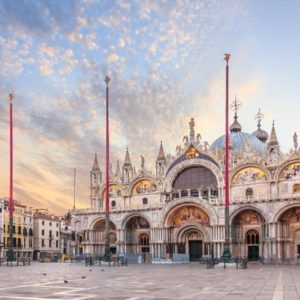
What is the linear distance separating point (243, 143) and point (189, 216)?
695 inches

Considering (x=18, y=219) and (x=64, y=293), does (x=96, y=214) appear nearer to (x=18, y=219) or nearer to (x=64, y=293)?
(x=18, y=219)

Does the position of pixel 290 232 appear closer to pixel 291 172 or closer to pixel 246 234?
pixel 246 234

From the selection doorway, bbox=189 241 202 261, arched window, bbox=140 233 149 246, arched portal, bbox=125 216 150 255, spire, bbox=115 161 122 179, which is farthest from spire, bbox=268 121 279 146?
spire, bbox=115 161 122 179

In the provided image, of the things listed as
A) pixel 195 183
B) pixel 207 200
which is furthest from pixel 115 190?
pixel 207 200

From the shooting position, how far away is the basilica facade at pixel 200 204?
226 ft

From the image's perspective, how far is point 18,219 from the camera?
111m

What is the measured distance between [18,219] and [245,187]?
55.0 m

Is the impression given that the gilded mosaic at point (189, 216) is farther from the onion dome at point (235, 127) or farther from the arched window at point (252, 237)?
the onion dome at point (235, 127)

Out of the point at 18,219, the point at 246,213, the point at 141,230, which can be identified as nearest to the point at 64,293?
the point at 246,213

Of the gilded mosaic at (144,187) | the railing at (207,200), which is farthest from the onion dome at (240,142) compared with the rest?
the railing at (207,200)

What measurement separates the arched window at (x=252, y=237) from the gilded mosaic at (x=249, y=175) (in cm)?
691

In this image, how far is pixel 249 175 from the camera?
2918 inches

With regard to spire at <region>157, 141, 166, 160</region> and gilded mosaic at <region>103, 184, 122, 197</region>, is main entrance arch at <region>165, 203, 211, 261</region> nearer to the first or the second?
spire at <region>157, 141, 166, 160</region>

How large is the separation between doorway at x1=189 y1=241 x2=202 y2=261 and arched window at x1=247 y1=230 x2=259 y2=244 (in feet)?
25.6
